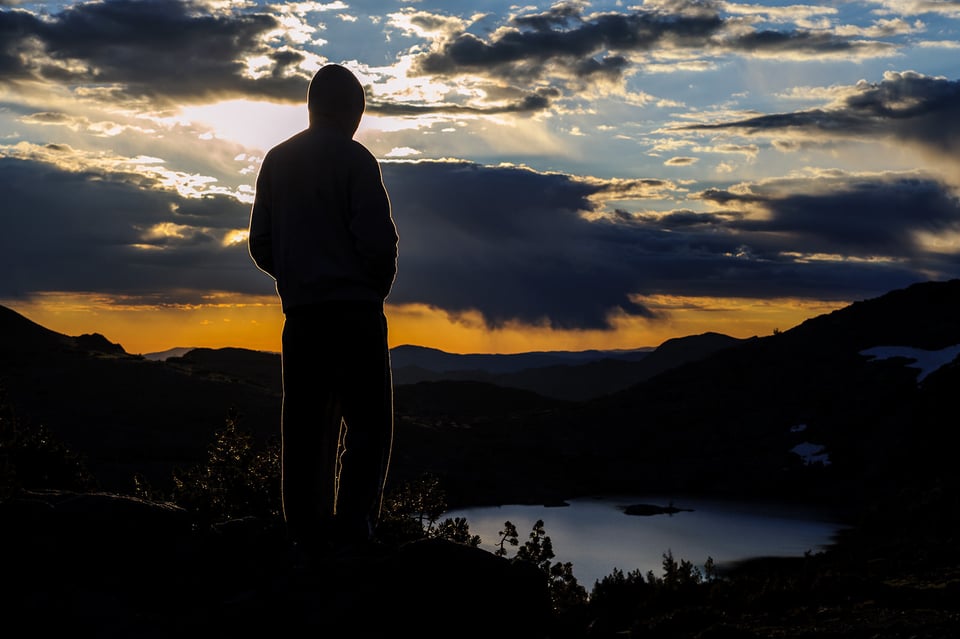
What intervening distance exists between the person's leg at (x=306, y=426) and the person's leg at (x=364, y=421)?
0.54 ft

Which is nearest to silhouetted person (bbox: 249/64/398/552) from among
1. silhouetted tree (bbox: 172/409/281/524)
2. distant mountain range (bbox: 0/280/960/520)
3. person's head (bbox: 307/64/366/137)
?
person's head (bbox: 307/64/366/137)

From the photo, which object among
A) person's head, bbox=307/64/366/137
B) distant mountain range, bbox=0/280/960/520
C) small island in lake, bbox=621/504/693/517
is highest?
person's head, bbox=307/64/366/137

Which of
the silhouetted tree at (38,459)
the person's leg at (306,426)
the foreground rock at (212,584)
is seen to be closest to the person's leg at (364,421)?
the person's leg at (306,426)

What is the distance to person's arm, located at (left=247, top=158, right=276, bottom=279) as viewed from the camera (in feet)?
21.5

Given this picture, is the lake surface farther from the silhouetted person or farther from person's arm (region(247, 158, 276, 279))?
person's arm (region(247, 158, 276, 279))

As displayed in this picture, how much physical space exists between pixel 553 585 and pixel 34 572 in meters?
7.00

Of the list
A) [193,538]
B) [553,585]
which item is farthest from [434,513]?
[193,538]

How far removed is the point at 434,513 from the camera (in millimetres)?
11047

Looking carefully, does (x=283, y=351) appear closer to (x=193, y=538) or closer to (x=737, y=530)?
(x=193, y=538)

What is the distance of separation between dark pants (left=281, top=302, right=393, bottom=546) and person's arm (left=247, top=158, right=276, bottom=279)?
55cm

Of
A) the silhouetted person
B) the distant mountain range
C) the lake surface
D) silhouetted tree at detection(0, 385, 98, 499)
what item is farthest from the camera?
the distant mountain range

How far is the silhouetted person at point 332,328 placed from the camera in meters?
6.04

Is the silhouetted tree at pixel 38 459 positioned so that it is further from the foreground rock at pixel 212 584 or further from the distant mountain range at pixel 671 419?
the distant mountain range at pixel 671 419

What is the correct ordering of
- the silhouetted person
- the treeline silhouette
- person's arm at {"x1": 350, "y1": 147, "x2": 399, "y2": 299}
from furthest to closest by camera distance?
1. the treeline silhouette
2. the silhouetted person
3. person's arm at {"x1": 350, "y1": 147, "x2": 399, "y2": 299}
